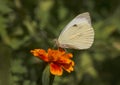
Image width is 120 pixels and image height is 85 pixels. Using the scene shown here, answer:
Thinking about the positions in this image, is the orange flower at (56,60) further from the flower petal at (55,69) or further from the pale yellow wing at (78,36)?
the pale yellow wing at (78,36)

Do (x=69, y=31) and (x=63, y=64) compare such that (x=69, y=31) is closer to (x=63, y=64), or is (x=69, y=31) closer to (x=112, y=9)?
(x=63, y=64)

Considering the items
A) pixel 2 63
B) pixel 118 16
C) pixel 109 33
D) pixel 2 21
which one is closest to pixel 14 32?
pixel 2 21

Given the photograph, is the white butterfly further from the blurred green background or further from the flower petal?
the flower petal

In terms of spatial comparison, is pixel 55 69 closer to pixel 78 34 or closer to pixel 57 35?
pixel 78 34

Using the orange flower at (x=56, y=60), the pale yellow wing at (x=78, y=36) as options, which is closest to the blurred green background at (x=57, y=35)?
the pale yellow wing at (x=78, y=36)

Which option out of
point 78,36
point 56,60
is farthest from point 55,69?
point 78,36

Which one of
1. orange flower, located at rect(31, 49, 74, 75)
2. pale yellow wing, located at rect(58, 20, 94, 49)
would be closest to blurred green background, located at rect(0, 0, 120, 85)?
pale yellow wing, located at rect(58, 20, 94, 49)
